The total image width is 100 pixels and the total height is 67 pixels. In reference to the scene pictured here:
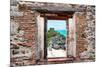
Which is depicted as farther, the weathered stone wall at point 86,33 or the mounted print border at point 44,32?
the weathered stone wall at point 86,33

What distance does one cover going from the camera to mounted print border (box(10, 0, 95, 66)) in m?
1.98

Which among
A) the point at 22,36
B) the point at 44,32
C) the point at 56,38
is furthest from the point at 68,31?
the point at 22,36

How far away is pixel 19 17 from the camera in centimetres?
199

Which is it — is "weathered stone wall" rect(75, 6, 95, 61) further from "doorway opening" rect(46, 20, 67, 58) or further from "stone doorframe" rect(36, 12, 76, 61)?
"doorway opening" rect(46, 20, 67, 58)

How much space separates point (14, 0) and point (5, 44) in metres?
0.46

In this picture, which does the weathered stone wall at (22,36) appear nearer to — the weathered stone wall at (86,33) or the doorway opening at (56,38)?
the doorway opening at (56,38)

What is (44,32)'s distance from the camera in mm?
2068

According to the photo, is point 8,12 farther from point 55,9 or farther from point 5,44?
point 55,9

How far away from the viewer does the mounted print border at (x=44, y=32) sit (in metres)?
1.98

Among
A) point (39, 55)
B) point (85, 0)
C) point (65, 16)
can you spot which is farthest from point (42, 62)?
point (85, 0)

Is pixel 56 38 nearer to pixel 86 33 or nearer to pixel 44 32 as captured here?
pixel 44 32

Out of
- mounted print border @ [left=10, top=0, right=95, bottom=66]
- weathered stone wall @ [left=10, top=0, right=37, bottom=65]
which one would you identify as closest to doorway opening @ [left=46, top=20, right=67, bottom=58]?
mounted print border @ [left=10, top=0, right=95, bottom=66]

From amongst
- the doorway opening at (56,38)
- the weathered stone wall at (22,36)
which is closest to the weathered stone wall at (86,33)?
the doorway opening at (56,38)

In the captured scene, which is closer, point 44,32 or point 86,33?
point 44,32
